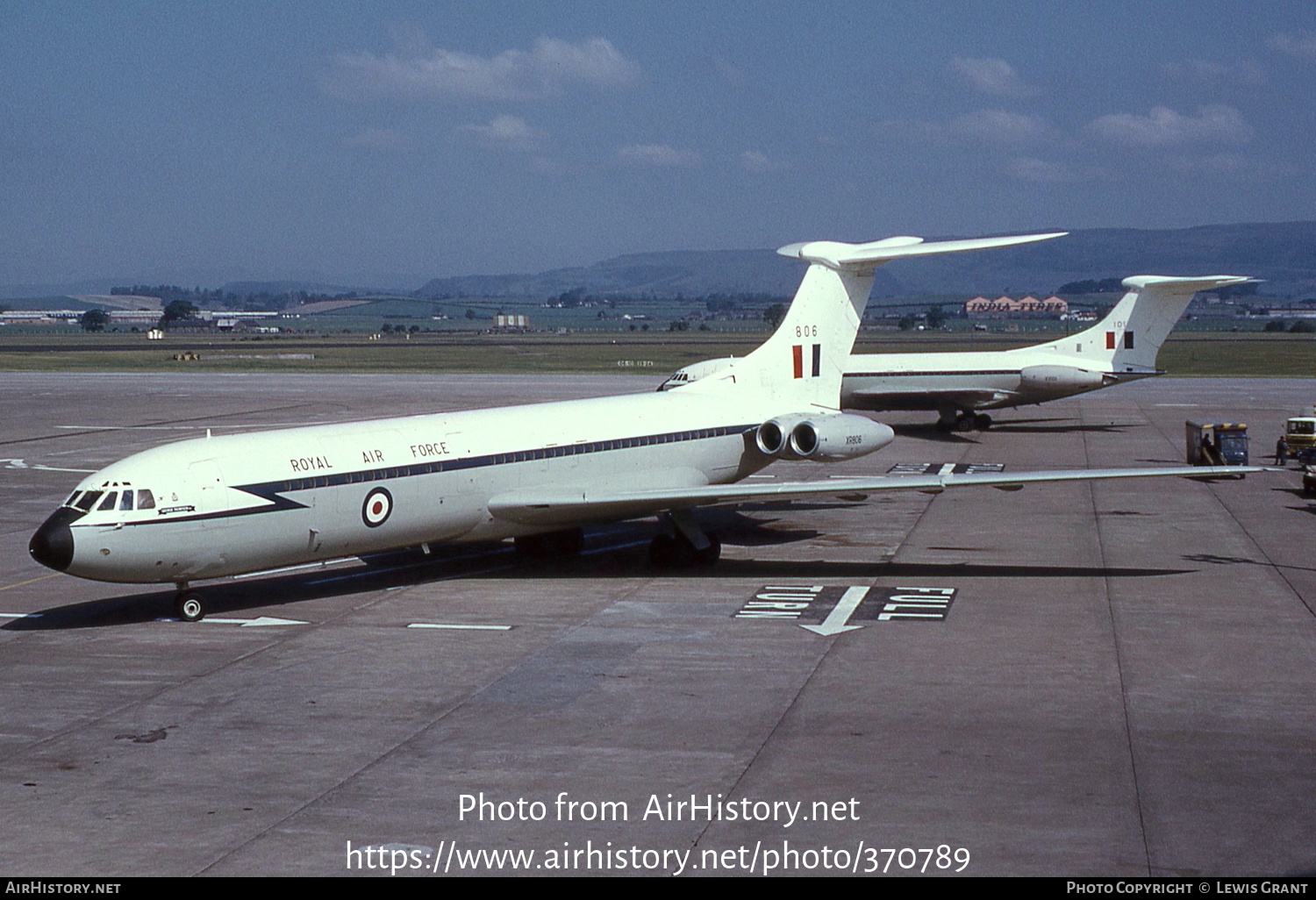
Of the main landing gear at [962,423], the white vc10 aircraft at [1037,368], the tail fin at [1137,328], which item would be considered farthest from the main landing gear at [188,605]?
the tail fin at [1137,328]

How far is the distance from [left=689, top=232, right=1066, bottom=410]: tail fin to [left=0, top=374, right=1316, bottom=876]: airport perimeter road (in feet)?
10.8

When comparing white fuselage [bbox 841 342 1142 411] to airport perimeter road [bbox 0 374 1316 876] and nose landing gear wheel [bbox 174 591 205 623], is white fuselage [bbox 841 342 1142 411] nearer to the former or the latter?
airport perimeter road [bbox 0 374 1316 876]

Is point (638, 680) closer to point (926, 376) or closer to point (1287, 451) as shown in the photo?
point (1287, 451)

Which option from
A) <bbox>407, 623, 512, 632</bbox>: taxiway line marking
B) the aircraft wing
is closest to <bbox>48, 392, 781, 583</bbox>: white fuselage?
the aircraft wing

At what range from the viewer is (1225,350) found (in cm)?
11931

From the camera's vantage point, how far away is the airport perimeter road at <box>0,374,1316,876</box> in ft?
39.5

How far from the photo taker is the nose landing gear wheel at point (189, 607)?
21250 millimetres

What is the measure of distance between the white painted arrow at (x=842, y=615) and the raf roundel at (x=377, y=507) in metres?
7.14

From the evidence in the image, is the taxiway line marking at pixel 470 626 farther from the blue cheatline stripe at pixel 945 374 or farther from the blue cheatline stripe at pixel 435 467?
the blue cheatline stripe at pixel 945 374

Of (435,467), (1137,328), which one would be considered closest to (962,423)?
(1137,328)

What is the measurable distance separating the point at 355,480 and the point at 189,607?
3264 mm

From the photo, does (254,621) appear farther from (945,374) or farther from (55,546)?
(945,374)

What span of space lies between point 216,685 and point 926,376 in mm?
37592

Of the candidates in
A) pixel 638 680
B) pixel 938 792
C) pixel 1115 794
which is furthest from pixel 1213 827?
pixel 638 680
